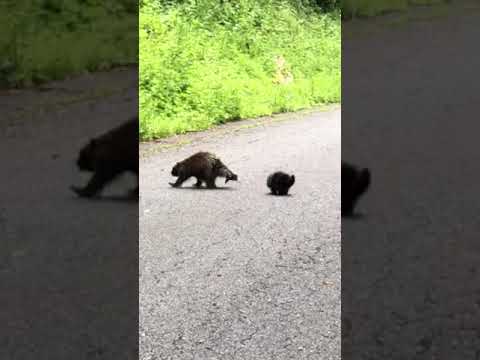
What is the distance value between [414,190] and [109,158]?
98cm

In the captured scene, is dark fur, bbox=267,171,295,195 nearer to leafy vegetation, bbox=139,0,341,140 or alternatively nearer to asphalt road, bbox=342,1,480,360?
asphalt road, bbox=342,1,480,360

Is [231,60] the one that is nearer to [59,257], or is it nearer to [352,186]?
[352,186]

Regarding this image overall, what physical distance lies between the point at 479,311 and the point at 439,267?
259 mm

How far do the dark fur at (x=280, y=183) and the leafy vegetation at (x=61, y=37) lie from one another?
1.05 metres

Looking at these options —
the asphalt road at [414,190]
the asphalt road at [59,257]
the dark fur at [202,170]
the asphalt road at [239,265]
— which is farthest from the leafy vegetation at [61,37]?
the asphalt road at [414,190]

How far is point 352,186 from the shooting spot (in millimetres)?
2117

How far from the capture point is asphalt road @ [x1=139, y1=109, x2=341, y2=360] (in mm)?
1716

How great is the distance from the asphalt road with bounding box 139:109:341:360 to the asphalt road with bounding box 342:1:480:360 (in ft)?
0.33

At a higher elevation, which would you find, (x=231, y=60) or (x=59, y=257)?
(x=231, y=60)

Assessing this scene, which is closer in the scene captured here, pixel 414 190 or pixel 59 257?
pixel 59 257

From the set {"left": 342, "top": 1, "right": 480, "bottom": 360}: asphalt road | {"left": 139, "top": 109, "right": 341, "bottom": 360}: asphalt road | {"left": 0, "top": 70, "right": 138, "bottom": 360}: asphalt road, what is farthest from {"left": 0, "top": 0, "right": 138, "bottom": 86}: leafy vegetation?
{"left": 342, "top": 1, "right": 480, "bottom": 360}: asphalt road

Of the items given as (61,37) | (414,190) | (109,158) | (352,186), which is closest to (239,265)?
(352,186)

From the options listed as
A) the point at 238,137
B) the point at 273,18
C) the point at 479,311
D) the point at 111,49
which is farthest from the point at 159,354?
the point at 273,18

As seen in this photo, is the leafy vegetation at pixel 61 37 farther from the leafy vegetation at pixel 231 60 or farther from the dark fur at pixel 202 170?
the dark fur at pixel 202 170
